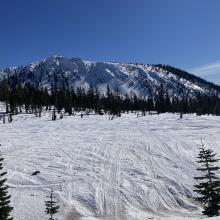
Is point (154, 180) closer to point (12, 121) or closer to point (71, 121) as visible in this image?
point (71, 121)

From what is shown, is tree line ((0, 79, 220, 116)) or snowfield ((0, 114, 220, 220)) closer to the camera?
snowfield ((0, 114, 220, 220))

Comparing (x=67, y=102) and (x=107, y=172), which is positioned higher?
(x=67, y=102)

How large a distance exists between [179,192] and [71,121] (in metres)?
53.0

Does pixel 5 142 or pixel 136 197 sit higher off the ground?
pixel 5 142

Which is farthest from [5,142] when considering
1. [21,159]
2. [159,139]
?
[159,139]

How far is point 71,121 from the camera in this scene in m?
89.9

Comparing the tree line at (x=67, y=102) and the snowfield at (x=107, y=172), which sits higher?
the tree line at (x=67, y=102)

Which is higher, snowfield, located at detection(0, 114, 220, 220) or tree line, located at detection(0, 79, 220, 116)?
tree line, located at detection(0, 79, 220, 116)

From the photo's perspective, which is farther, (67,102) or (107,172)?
(67,102)

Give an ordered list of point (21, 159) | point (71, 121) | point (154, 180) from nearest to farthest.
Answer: point (154, 180) → point (21, 159) → point (71, 121)

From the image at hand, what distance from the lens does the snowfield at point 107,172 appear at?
36344 millimetres

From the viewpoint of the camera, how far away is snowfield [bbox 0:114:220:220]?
3634 cm

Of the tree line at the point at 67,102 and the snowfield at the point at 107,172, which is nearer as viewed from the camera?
the snowfield at the point at 107,172

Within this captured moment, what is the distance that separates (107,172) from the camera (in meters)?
44.5
